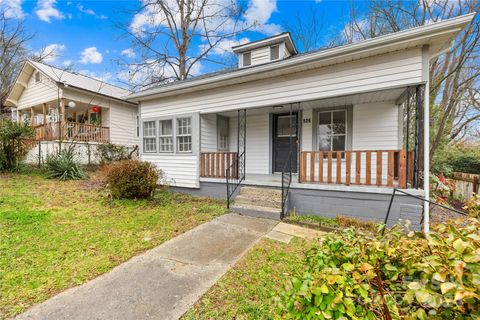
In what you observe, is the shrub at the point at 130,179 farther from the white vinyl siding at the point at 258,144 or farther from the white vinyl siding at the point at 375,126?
the white vinyl siding at the point at 375,126

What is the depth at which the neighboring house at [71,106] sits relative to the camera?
41.8ft

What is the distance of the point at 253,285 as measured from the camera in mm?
2752

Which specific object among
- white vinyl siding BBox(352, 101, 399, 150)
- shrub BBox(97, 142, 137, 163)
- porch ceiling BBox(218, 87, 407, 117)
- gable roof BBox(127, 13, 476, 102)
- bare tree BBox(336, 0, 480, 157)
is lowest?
shrub BBox(97, 142, 137, 163)

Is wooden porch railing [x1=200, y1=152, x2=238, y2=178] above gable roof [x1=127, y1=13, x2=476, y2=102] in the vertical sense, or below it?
below

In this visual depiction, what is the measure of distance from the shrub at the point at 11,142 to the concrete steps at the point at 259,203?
9591mm

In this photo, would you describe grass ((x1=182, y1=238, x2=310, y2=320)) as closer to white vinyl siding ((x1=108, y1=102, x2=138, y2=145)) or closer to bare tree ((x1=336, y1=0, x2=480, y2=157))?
bare tree ((x1=336, y1=0, x2=480, y2=157))

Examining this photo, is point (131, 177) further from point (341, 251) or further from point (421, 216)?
point (421, 216)

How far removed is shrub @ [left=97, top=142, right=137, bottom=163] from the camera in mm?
12992

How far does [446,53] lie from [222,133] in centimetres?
904

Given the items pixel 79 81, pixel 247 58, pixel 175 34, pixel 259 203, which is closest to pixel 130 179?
pixel 259 203

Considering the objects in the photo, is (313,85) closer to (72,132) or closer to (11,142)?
(11,142)

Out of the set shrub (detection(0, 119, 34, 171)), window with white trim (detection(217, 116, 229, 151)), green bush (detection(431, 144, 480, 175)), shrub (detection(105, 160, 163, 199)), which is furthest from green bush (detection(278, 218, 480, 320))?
shrub (detection(0, 119, 34, 171))

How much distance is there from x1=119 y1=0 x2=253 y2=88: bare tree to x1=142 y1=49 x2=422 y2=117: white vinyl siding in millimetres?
9485

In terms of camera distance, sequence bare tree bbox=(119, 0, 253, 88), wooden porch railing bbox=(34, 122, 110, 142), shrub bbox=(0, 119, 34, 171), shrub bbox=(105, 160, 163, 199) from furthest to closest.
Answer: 1. bare tree bbox=(119, 0, 253, 88)
2. wooden porch railing bbox=(34, 122, 110, 142)
3. shrub bbox=(0, 119, 34, 171)
4. shrub bbox=(105, 160, 163, 199)
